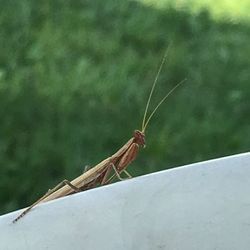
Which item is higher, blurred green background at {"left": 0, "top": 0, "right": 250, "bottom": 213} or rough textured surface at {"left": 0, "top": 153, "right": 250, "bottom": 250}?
rough textured surface at {"left": 0, "top": 153, "right": 250, "bottom": 250}

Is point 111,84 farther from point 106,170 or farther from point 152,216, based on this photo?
point 152,216

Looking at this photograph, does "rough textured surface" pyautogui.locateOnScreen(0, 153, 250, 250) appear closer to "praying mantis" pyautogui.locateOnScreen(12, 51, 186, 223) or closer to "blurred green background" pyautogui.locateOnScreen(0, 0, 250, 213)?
"praying mantis" pyautogui.locateOnScreen(12, 51, 186, 223)

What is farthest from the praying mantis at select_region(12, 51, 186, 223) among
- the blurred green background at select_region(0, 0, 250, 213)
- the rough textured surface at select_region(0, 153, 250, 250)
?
the blurred green background at select_region(0, 0, 250, 213)

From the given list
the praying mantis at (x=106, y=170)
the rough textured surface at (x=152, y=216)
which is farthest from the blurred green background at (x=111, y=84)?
the rough textured surface at (x=152, y=216)

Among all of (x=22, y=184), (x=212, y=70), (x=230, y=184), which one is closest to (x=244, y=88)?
(x=212, y=70)

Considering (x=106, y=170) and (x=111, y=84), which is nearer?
(x=106, y=170)

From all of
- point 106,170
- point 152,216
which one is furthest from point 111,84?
point 152,216
